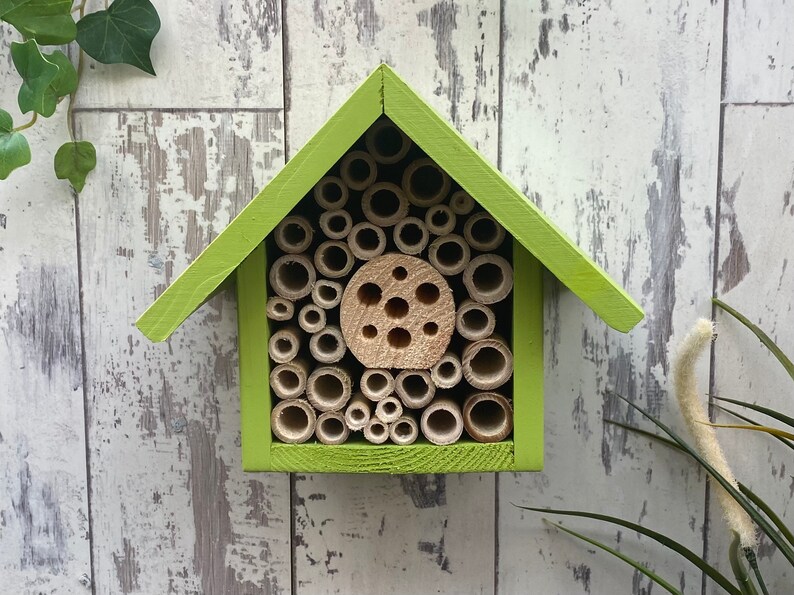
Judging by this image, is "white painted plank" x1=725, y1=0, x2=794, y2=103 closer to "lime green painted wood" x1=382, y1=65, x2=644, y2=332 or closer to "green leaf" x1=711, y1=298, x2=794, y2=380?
"green leaf" x1=711, y1=298, x2=794, y2=380

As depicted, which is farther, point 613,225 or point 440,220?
point 613,225

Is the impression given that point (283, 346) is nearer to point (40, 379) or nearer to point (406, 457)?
point (406, 457)

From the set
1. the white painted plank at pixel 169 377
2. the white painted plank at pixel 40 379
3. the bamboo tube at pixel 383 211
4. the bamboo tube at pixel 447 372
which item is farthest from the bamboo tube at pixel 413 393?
the white painted plank at pixel 40 379

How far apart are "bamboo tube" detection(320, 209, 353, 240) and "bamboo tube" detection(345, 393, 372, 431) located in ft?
0.39

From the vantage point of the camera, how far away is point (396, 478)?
0.63m

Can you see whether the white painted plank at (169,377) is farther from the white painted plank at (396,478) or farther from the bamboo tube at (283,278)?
the bamboo tube at (283,278)

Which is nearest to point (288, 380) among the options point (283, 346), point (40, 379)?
point (283, 346)

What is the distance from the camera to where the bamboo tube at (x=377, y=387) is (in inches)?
18.3

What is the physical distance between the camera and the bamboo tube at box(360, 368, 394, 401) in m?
0.46

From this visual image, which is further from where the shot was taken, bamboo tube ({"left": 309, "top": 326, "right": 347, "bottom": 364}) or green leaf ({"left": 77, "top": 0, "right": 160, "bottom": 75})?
green leaf ({"left": 77, "top": 0, "right": 160, "bottom": 75})

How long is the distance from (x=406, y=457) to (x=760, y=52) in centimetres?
49

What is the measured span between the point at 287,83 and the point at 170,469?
1.27 ft

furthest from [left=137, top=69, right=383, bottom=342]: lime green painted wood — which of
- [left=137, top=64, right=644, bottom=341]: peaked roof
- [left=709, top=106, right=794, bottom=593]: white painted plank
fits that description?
[left=709, top=106, right=794, bottom=593]: white painted plank

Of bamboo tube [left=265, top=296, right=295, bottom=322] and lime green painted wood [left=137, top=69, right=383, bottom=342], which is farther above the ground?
lime green painted wood [left=137, top=69, right=383, bottom=342]
